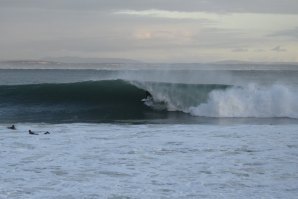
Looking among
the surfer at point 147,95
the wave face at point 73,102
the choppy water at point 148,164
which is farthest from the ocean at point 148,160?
the surfer at point 147,95

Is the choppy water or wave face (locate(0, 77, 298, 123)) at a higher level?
wave face (locate(0, 77, 298, 123))

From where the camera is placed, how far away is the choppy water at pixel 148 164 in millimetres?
6137

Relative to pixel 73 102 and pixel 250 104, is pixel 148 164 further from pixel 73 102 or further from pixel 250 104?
pixel 73 102

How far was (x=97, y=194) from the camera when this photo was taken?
5949mm

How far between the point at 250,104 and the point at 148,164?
476 inches

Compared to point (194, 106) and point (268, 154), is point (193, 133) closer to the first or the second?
point (268, 154)

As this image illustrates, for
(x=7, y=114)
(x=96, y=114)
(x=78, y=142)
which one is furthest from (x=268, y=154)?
(x=7, y=114)

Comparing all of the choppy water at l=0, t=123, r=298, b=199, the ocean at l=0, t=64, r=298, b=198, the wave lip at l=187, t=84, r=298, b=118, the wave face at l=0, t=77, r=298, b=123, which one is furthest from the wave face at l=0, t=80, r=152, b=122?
the choppy water at l=0, t=123, r=298, b=199

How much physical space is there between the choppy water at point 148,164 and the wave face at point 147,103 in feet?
20.1

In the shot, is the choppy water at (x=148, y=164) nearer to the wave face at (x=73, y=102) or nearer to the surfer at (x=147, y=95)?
the wave face at (x=73, y=102)

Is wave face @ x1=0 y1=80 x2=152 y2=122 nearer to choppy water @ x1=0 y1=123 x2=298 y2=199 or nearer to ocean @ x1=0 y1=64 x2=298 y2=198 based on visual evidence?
ocean @ x1=0 y1=64 x2=298 y2=198

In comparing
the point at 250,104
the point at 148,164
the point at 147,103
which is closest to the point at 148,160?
the point at 148,164

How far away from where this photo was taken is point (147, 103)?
68.6 feet

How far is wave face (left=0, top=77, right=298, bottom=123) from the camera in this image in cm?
1814
